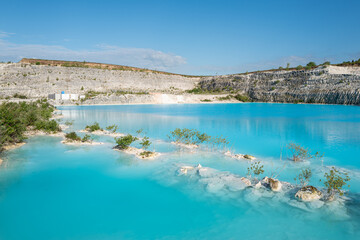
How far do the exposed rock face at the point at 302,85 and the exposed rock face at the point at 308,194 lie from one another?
49.2 metres

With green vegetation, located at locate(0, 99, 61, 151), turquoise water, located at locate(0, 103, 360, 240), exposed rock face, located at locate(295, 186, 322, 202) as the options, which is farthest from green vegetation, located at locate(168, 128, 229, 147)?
green vegetation, located at locate(0, 99, 61, 151)

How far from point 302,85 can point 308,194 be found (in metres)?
58.1

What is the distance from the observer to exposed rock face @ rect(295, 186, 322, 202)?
6254mm

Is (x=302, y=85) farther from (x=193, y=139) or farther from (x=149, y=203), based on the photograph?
(x=149, y=203)

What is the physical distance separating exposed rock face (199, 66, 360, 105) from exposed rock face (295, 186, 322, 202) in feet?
161

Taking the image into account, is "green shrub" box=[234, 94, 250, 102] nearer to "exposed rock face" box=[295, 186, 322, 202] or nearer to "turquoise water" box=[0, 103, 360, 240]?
"turquoise water" box=[0, 103, 360, 240]

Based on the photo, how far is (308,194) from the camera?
6.32 metres

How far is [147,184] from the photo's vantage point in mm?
7438

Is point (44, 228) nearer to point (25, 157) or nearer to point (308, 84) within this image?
point (25, 157)

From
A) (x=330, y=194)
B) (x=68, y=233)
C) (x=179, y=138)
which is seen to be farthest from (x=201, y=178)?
(x=179, y=138)

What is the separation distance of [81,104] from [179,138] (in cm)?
3905

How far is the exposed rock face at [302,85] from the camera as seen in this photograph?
4866cm

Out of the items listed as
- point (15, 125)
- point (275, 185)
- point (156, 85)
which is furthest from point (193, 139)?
point (156, 85)

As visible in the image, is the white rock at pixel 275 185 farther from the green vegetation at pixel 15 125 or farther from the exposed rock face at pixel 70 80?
the exposed rock face at pixel 70 80
